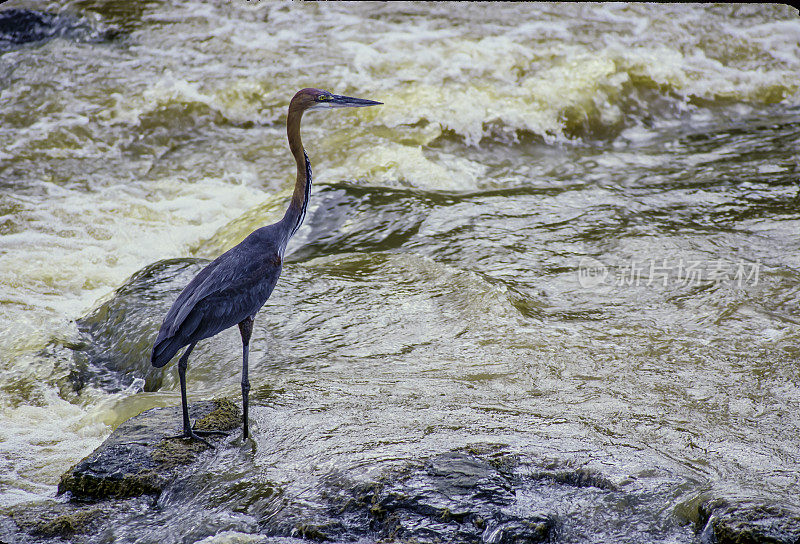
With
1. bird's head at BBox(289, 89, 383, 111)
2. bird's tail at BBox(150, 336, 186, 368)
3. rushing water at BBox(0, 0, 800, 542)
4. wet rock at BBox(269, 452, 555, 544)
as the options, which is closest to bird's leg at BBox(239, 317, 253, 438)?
rushing water at BBox(0, 0, 800, 542)

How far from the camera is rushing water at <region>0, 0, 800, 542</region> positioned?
3.66 metres

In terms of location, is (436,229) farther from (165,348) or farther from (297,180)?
(165,348)

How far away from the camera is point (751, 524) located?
2719mm

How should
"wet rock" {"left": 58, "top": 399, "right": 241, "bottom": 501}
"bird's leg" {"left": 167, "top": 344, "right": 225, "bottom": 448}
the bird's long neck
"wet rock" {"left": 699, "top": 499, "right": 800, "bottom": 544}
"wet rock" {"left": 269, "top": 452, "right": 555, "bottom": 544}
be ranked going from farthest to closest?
the bird's long neck → "bird's leg" {"left": 167, "top": 344, "right": 225, "bottom": 448} → "wet rock" {"left": 58, "top": 399, "right": 241, "bottom": 501} → "wet rock" {"left": 269, "top": 452, "right": 555, "bottom": 544} → "wet rock" {"left": 699, "top": 499, "right": 800, "bottom": 544}

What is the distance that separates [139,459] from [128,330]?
181cm

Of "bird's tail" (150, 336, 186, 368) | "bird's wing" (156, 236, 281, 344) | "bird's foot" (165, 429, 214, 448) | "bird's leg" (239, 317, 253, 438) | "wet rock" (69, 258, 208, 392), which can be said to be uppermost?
"bird's wing" (156, 236, 281, 344)

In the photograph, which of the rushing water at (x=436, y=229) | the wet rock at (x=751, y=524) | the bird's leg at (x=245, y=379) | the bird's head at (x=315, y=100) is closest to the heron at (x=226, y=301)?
the bird's leg at (x=245, y=379)

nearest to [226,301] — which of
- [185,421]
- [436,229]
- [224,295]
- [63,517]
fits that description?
[224,295]

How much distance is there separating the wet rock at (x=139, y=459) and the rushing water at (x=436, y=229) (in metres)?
0.22

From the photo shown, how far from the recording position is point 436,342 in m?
4.72

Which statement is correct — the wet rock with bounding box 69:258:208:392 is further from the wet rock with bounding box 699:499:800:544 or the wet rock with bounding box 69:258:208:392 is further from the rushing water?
the wet rock with bounding box 699:499:800:544

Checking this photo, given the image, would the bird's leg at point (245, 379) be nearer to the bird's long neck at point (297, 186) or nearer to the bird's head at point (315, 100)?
the bird's long neck at point (297, 186)

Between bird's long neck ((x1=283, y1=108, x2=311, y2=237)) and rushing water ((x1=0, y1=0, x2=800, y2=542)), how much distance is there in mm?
904

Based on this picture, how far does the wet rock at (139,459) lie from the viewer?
332cm
